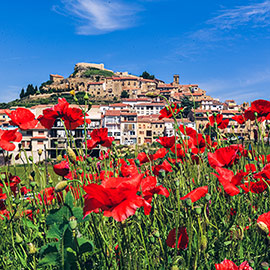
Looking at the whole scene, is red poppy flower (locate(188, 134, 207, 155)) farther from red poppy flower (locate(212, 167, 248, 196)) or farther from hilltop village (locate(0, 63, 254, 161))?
hilltop village (locate(0, 63, 254, 161))

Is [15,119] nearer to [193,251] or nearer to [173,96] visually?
[193,251]

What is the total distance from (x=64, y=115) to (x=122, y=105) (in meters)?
54.7

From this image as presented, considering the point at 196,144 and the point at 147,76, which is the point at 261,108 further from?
the point at 147,76

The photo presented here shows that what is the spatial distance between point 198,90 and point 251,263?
79388 mm

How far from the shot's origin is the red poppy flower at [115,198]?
0.76 m

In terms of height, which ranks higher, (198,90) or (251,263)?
(198,90)

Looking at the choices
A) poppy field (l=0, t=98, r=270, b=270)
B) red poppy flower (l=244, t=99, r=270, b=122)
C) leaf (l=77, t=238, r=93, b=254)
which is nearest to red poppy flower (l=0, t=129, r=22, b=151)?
poppy field (l=0, t=98, r=270, b=270)

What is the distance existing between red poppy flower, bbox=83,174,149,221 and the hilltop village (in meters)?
31.9

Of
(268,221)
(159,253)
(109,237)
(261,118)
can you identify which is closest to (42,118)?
(109,237)

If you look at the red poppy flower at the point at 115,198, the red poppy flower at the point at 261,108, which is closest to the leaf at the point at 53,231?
the red poppy flower at the point at 115,198

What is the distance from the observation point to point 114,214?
764 mm

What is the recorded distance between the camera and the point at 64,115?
1684 mm

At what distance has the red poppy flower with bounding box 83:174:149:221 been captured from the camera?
764mm

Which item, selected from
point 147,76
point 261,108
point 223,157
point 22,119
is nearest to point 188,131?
point 261,108
